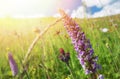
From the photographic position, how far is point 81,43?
1.83 meters

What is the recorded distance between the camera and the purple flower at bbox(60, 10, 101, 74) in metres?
1.83

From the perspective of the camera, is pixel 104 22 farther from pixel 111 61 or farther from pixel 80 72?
pixel 80 72

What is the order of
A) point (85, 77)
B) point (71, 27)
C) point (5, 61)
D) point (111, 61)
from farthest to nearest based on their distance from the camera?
1. point (5, 61)
2. point (111, 61)
3. point (85, 77)
4. point (71, 27)

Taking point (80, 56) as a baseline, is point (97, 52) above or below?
below

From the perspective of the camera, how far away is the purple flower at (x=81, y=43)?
72.2 inches

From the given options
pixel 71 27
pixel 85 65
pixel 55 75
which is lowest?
pixel 55 75

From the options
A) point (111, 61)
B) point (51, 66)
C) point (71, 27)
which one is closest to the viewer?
point (71, 27)

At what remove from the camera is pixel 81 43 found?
1.83 metres

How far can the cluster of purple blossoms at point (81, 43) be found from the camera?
1834 millimetres

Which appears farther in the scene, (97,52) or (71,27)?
(97,52)

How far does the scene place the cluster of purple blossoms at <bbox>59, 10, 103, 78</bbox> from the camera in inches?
72.2

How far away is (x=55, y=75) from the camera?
4.68 m

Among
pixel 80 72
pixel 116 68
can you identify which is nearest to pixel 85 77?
pixel 80 72

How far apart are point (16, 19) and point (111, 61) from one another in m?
9.96
